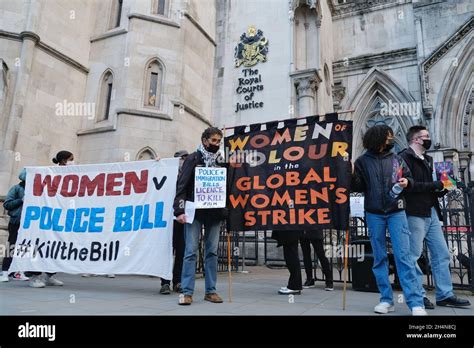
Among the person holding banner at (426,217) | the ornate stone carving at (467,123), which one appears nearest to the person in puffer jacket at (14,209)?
the person holding banner at (426,217)

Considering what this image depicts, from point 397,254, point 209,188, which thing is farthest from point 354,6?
point 397,254

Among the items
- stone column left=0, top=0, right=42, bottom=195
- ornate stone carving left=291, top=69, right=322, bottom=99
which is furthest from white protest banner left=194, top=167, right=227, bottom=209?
ornate stone carving left=291, top=69, right=322, bottom=99

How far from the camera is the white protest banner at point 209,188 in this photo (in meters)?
4.78

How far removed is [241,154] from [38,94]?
8717mm

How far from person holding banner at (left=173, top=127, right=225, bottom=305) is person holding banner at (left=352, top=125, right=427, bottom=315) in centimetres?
195

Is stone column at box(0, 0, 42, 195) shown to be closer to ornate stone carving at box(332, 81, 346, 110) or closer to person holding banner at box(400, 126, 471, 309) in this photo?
person holding banner at box(400, 126, 471, 309)

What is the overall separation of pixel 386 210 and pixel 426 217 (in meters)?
0.72

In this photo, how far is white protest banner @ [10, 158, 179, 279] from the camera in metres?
5.56

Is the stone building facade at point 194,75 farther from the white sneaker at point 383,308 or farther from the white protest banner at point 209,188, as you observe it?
the white sneaker at point 383,308

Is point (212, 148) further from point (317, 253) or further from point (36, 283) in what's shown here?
point (36, 283)

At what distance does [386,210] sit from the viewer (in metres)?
3.98

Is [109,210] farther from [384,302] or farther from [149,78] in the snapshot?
[149,78]
